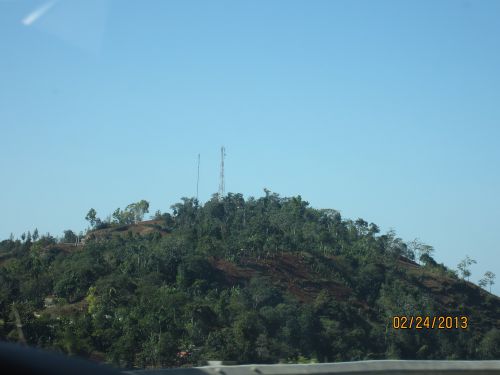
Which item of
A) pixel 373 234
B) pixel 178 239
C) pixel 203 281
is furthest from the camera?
pixel 373 234

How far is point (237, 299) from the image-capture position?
3406cm

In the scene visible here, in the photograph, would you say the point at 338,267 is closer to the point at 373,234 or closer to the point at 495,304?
the point at 495,304

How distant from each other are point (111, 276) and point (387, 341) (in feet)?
49.0

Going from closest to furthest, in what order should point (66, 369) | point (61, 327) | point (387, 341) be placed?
point (66, 369)
point (61, 327)
point (387, 341)

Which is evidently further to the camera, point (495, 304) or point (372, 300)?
point (495, 304)

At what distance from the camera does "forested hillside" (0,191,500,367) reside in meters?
21.8

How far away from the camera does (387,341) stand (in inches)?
1219

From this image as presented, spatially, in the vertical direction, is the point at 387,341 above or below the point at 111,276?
below

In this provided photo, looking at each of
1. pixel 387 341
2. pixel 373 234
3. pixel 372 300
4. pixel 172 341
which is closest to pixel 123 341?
pixel 172 341

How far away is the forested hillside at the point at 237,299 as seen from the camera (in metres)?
21.8
